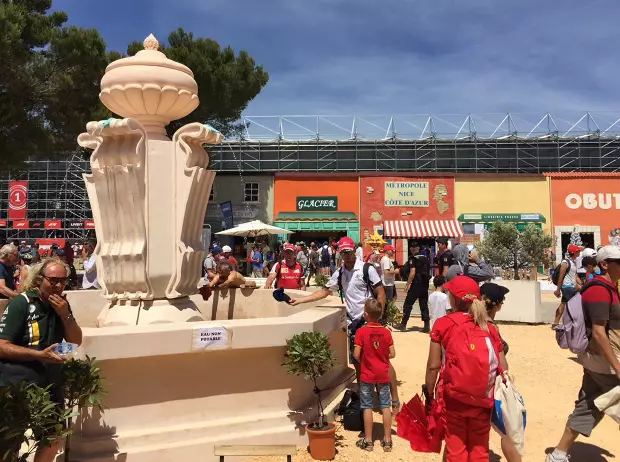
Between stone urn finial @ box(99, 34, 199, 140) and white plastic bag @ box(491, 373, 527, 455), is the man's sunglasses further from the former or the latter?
white plastic bag @ box(491, 373, 527, 455)

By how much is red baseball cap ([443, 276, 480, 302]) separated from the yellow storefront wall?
81.8 ft

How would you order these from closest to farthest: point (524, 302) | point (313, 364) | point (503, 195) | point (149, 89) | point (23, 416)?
1. point (23, 416)
2. point (313, 364)
3. point (149, 89)
4. point (524, 302)
5. point (503, 195)

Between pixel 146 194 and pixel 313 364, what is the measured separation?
7.57 ft

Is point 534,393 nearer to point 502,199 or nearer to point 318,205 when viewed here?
point 318,205

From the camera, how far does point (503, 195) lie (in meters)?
26.9

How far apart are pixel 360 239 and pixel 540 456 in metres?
22.6

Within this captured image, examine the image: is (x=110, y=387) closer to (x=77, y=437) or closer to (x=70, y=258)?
(x=77, y=437)

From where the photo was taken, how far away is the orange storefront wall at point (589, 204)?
87.3ft

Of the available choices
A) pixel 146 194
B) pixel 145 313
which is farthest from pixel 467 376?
pixel 146 194

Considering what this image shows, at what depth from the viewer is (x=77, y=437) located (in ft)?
11.4

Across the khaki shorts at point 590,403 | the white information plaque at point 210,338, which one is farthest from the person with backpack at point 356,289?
the khaki shorts at point 590,403

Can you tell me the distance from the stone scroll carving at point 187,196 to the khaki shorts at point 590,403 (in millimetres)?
3640

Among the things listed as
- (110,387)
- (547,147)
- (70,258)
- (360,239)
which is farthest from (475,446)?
(547,147)

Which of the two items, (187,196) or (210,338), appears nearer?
(210,338)
